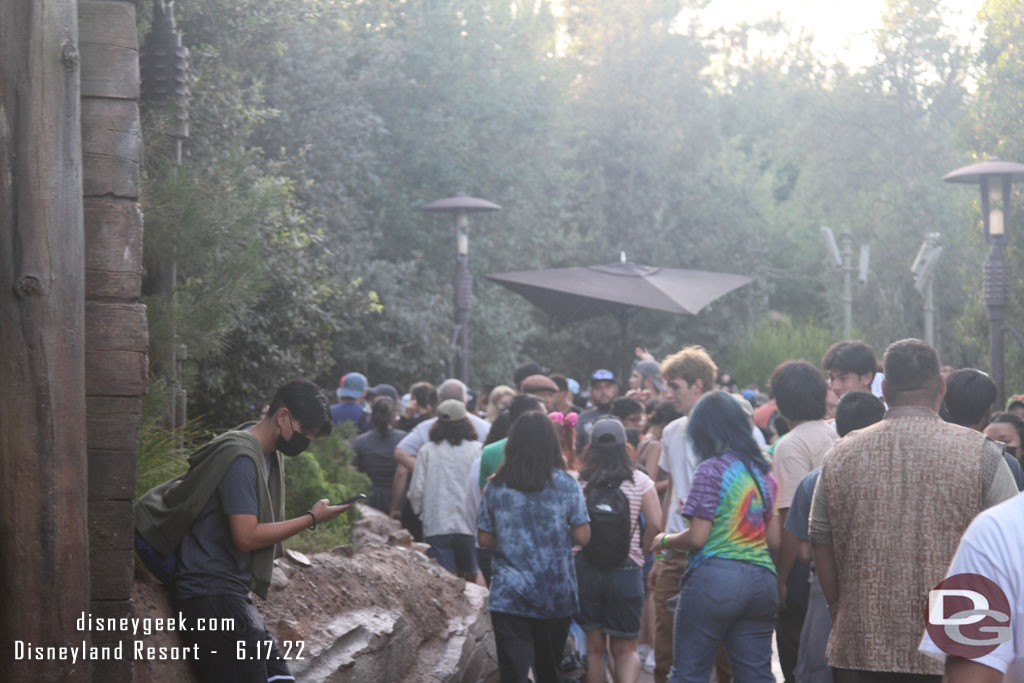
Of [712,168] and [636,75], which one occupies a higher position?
[636,75]

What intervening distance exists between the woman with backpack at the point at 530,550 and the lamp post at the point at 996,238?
309 inches

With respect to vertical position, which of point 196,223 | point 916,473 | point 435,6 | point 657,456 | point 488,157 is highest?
point 435,6

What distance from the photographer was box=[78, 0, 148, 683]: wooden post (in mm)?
4598

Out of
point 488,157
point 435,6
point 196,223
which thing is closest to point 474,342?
point 488,157

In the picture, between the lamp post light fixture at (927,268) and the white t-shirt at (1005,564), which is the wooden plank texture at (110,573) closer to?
the white t-shirt at (1005,564)

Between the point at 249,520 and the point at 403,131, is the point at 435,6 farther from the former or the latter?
the point at 249,520

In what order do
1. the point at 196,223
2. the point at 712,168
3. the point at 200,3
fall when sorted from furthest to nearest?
the point at 712,168
the point at 200,3
the point at 196,223

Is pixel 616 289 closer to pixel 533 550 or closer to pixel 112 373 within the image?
pixel 533 550

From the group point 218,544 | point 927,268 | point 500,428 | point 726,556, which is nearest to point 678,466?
point 726,556

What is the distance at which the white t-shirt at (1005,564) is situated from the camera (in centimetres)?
197

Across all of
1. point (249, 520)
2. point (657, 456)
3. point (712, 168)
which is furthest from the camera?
point (712, 168)

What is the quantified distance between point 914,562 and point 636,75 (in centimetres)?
2951

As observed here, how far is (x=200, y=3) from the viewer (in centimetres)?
1172

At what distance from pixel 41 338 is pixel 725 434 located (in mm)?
2960
